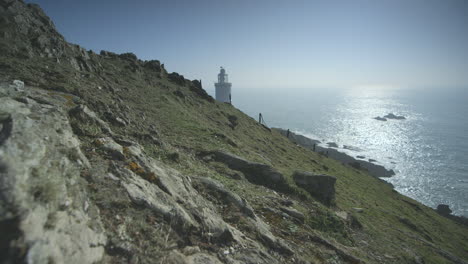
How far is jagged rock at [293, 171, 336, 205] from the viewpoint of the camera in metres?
15.9

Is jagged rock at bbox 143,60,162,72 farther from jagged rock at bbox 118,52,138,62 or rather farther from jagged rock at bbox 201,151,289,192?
jagged rock at bbox 201,151,289,192

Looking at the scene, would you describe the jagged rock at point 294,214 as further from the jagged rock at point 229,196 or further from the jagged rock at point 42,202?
the jagged rock at point 42,202

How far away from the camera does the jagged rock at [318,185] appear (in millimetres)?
15891

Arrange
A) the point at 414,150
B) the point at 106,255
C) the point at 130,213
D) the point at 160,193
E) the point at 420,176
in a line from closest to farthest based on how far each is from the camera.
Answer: the point at 106,255
the point at 130,213
the point at 160,193
the point at 420,176
the point at 414,150

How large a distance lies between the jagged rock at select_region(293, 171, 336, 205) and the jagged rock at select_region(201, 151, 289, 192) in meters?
2.27

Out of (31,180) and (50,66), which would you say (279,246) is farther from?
(50,66)

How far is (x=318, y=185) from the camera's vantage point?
1620 cm

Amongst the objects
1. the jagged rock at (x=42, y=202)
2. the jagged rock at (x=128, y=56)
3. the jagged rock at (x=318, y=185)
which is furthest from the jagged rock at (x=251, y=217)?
the jagged rock at (x=128, y=56)

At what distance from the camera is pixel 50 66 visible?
1527cm

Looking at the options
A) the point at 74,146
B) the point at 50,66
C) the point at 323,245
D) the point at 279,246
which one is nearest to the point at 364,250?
the point at 323,245

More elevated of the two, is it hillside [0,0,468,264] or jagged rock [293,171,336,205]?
hillside [0,0,468,264]

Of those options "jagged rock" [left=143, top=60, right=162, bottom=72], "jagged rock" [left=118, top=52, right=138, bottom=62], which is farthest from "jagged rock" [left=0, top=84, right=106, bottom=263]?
"jagged rock" [left=118, top=52, right=138, bottom=62]

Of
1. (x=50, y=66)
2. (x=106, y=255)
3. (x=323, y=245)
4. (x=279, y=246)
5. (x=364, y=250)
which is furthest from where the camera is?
(x=50, y=66)

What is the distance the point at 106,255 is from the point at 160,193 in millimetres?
2414
